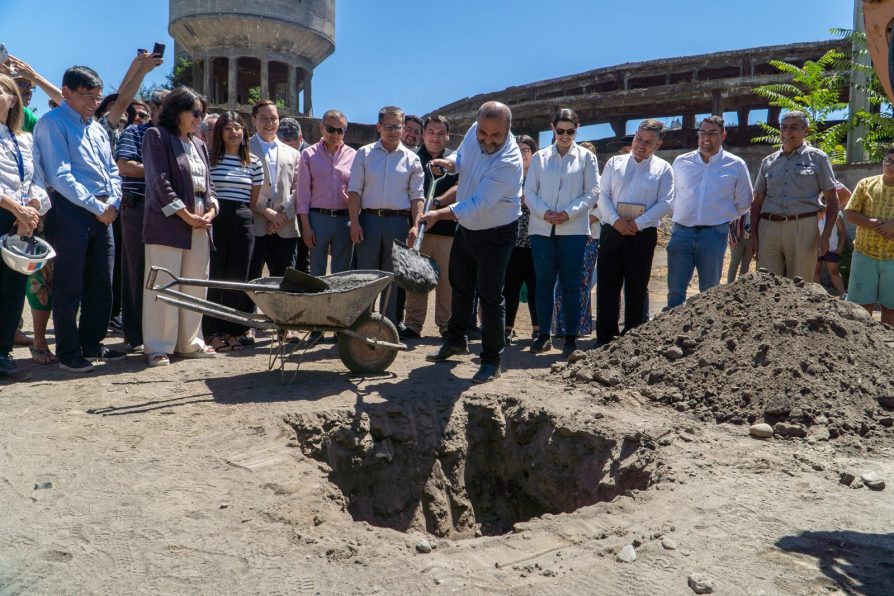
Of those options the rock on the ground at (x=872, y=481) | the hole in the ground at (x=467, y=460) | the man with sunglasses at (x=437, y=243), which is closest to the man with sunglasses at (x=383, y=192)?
the man with sunglasses at (x=437, y=243)

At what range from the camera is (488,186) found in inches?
205

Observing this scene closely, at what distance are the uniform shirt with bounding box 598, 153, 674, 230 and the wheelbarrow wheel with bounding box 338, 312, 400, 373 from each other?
7.59ft

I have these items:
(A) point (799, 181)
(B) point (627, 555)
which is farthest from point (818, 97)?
(B) point (627, 555)

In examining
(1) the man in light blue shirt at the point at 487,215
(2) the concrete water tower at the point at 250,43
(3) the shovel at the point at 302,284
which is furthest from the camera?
(2) the concrete water tower at the point at 250,43

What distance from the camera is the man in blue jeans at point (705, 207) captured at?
673cm

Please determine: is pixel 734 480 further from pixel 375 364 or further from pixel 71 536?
pixel 71 536

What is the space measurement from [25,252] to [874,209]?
7069 millimetres

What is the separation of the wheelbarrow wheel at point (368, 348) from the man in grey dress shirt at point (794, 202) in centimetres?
368

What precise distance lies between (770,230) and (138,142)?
5539mm

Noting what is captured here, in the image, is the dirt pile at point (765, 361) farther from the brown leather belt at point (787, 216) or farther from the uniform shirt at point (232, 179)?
the uniform shirt at point (232, 179)

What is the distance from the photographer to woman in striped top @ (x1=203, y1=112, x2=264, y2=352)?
6.23 metres

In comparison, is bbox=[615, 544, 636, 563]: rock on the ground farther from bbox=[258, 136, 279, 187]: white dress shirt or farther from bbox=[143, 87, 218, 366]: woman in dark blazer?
bbox=[258, 136, 279, 187]: white dress shirt

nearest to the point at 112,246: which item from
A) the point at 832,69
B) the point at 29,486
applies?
the point at 29,486

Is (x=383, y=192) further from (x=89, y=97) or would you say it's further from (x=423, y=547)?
(x=423, y=547)
